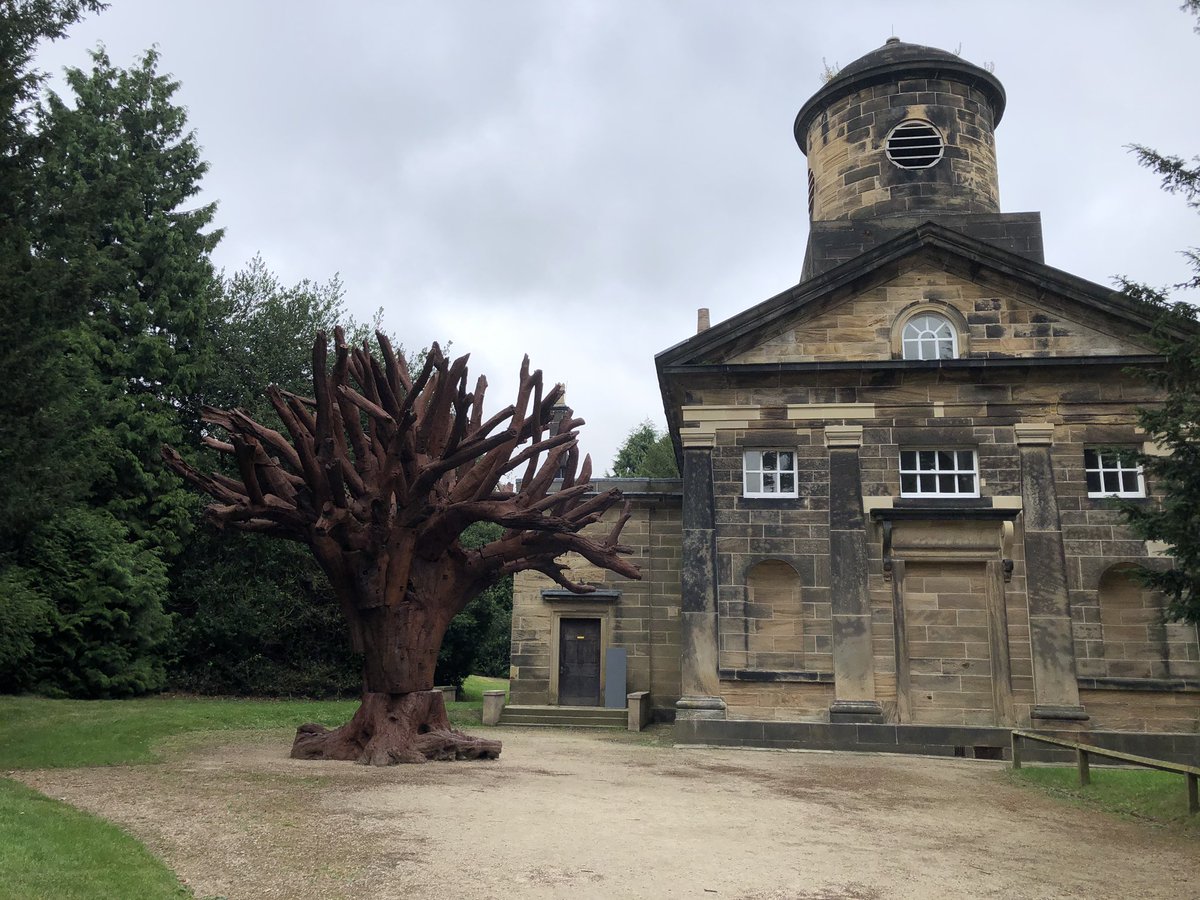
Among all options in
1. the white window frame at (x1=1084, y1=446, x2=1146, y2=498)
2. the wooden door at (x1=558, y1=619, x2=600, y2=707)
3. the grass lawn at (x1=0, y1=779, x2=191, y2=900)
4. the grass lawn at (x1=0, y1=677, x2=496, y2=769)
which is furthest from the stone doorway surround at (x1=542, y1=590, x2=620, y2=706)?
the grass lawn at (x1=0, y1=779, x2=191, y2=900)

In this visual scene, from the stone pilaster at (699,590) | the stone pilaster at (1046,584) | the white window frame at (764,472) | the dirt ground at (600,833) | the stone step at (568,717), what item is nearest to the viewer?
the dirt ground at (600,833)

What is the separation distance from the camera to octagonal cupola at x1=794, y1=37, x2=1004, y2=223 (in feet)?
74.9

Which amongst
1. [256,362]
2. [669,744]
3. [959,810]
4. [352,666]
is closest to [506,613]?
[352,666]

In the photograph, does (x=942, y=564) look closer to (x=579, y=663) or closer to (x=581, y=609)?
(x=581, y=609)

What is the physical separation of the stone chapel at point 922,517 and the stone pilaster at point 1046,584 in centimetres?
4

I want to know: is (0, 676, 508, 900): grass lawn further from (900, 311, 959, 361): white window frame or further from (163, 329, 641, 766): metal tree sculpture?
(900, 311, 959, 361): white window frame

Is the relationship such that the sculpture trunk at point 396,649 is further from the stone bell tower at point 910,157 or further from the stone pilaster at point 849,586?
the stone bell tower at point 910,157

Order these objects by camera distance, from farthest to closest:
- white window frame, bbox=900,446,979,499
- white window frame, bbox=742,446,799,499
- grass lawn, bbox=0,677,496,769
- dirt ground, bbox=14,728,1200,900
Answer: white window frame, bbox=742,446,799,499 → white window frame, bbox=900,446,979,499 → grass lawn, bbox=0,677,496,769 → dirt ground, bbox=14,728,1200,900

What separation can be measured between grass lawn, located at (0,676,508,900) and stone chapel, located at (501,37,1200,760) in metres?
7.28

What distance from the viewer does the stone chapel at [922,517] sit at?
57.5ft

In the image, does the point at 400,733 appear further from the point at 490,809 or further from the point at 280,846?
the point at 280,846

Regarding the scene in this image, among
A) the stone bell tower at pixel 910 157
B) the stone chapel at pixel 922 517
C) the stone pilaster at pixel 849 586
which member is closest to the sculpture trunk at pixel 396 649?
the stone chapel at pixel 922 517

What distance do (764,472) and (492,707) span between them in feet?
25.9

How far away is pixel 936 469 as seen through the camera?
19.0 m
